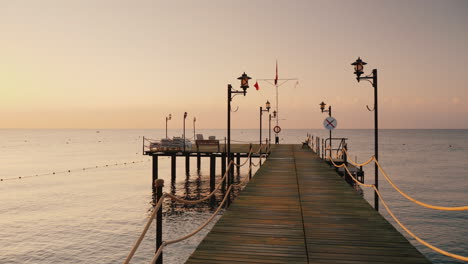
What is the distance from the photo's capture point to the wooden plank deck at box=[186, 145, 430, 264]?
5969 millimetres

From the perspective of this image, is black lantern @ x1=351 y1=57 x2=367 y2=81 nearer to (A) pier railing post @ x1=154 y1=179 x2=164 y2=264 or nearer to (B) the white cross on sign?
(B) the white cross on sign

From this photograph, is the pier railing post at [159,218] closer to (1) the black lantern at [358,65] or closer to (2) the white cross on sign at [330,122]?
(1) the black lantern at [358,65]

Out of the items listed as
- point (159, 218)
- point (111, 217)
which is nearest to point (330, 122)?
point (111, 217)

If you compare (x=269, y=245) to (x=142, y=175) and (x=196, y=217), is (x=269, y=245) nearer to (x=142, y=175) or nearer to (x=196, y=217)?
(x=196, y=217)

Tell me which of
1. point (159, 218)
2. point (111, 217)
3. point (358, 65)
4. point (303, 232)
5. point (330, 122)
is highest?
point (358, 65)

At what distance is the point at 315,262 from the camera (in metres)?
5.68

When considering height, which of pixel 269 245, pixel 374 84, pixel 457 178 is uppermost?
pixel 374 84

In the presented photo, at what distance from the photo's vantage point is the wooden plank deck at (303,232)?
597 cm

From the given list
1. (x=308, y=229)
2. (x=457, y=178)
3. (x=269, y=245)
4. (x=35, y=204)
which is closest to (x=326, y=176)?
(x=308, y=229)

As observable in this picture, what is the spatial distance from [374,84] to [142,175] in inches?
1621

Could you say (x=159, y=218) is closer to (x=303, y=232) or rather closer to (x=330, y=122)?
(x=303, y=232)

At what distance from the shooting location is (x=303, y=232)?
7367 mm

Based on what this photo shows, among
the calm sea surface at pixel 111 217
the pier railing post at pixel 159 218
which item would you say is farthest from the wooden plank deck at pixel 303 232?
the calm sea surface at pixel 111 217

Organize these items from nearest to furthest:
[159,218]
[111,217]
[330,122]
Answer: [159,218]
[330,122]
[111,217]
